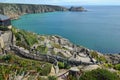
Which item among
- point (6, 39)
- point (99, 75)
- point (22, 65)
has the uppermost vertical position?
point (99, 75)

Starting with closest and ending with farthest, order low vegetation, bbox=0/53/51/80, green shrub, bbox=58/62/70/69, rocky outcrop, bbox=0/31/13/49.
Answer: low vegetation, bbox=0/53/51/80 < green shrub, bbox=58/62/70/69 < rocky outcrop, bbox=0/31/13/49

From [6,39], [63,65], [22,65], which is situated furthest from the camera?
[6,39]

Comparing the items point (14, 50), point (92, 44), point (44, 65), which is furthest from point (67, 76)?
point (92, 44)

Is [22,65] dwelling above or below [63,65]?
above

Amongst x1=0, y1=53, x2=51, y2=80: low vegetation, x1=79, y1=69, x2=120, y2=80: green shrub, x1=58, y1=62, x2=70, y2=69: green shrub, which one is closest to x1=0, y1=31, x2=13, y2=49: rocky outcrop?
x1=0, y1=53, x2=51, y2=80: low vegetation

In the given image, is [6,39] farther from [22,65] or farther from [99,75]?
[99,75]

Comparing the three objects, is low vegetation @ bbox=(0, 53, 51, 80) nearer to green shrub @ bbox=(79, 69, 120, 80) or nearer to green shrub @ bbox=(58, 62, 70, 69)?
green shrub @ bbox=(58, 62, 70, 69)

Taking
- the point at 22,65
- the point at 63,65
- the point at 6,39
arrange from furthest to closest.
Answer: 1. the point at 6,39
2. the point at 63,65
3. the point at 22,65

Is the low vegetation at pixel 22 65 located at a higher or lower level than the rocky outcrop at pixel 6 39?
higher

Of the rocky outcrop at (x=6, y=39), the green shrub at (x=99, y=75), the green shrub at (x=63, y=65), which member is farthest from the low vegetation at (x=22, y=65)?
the rocky outcrop at (x=6, y=39)

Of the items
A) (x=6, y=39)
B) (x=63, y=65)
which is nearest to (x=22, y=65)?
(x=63, y=65)

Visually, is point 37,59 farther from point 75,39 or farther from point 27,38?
point 75,39

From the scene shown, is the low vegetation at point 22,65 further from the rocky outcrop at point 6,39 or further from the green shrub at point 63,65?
the rocky outcrop at point 6,39

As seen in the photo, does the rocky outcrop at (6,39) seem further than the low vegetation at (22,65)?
Yes
